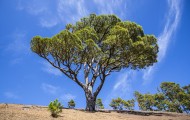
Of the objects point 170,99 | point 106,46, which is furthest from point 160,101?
point 106,46

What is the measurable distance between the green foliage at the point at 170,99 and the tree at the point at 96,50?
2168 cm

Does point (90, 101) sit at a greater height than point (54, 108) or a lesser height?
greater

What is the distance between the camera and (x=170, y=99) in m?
48.2

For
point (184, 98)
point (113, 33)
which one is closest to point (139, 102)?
point (184, 98)

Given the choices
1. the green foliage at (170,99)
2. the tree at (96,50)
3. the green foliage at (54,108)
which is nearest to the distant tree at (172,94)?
the green foliage at (170,99)

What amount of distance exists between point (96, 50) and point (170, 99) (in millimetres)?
30689

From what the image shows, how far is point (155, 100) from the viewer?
4903cm

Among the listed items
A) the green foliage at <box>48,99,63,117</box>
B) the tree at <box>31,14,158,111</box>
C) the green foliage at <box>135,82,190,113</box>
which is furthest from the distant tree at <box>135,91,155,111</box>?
the green foliage at <box>48,99,63,117</box>

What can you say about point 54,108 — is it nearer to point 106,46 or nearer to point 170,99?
point 106,46

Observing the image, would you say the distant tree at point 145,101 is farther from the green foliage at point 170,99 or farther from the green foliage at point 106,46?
the green foliage at point 106,46

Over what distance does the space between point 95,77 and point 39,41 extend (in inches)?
304

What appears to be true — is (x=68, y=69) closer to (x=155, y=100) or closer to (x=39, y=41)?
(x=39, y=41)

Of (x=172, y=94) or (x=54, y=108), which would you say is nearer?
(x=54, y=108)

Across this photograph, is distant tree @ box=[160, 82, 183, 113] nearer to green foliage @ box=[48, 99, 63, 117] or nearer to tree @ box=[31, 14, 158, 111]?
tree @ box=[31, 14, 158, 111]
